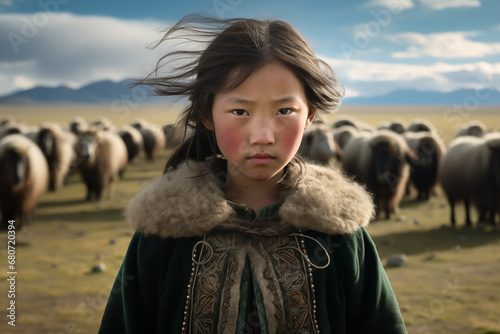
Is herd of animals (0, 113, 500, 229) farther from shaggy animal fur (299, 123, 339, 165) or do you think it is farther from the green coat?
the green coat

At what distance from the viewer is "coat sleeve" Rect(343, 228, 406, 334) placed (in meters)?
1.70

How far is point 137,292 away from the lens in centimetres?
175

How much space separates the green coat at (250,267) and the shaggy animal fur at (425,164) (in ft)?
34.6

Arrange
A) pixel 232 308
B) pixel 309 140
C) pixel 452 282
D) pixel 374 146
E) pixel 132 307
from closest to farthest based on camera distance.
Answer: pixel 232 308 → pixel 132 307 → pixel 452 282 → pixel 374 146 → pixel 309 140

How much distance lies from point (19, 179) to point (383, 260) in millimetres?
6022

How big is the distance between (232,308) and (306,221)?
0.37 m

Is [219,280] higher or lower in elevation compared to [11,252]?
higher

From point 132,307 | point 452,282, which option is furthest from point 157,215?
point 452,282

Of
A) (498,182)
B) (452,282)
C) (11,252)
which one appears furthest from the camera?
(498,182)

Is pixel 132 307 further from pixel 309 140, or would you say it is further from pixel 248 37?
pixel 309 140

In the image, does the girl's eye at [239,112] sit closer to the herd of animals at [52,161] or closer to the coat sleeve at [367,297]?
the herd of animals at [52,161]

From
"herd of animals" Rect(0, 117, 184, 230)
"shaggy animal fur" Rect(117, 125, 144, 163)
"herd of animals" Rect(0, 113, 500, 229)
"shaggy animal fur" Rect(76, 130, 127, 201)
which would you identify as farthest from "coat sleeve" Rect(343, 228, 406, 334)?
"shaggy animal fur" Rect(117, 125, 144, 163)

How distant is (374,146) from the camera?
968 centimetres

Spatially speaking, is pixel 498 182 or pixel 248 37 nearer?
pixel 248 37
